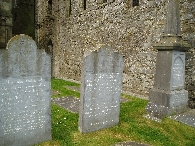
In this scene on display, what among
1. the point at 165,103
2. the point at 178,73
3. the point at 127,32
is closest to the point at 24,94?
the point at 165,103

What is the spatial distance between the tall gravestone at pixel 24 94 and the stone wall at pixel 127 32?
2.18m

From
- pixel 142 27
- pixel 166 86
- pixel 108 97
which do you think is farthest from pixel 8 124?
pixel 142 27

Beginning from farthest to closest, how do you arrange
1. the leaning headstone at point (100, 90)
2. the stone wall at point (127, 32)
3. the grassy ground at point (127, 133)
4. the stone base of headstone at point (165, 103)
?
the stone wall at point (127, 32) < the stone base of headstone at point (165, 103) < the leaning headstone at point (100, 90) < the grassy ground at point (127, 133)

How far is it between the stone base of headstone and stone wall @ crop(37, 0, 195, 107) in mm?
1020

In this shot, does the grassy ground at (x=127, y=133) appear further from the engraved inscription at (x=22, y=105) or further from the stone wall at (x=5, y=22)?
the stone wall at (x=5, y=22)

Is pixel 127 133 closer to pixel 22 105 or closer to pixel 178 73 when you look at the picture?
pixel 22 105

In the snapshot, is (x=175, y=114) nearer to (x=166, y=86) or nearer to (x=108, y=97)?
(x=166, y=86)

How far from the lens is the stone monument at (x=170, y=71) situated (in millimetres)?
5289

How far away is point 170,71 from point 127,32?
3.70 m

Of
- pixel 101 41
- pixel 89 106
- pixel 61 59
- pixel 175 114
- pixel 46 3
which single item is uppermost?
pixel 46 3

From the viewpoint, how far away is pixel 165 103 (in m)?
5.32

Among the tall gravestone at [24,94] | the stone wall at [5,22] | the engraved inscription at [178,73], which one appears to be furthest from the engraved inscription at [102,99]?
the stone wall at [5,22]

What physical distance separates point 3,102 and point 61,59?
406 inches

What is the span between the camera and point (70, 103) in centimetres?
656
